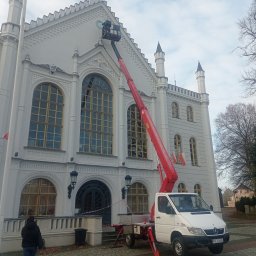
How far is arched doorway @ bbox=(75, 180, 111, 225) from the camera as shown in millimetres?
19406

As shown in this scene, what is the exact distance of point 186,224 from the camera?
10.6 metres

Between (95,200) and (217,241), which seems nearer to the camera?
(217,241)

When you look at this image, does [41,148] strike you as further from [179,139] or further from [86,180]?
[179,139]

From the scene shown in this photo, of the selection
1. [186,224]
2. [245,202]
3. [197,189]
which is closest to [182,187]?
[197,189]

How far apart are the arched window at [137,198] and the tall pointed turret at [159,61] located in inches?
446

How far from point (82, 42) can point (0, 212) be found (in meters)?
17.0

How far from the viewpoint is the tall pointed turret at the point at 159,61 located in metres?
27.3

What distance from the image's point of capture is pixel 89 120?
71.4ft

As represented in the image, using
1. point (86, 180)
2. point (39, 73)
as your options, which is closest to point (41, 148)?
point (86, 180)

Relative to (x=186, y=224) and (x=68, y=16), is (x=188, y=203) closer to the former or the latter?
(x=186, y=224)

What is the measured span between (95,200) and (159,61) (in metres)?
15.3

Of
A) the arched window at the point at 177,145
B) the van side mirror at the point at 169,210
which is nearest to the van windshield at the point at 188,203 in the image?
the van side mirror at the point at 169,210

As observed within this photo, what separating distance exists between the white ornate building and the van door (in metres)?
7.92

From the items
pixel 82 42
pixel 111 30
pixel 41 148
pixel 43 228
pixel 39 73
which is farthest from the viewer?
pixel 111 30
